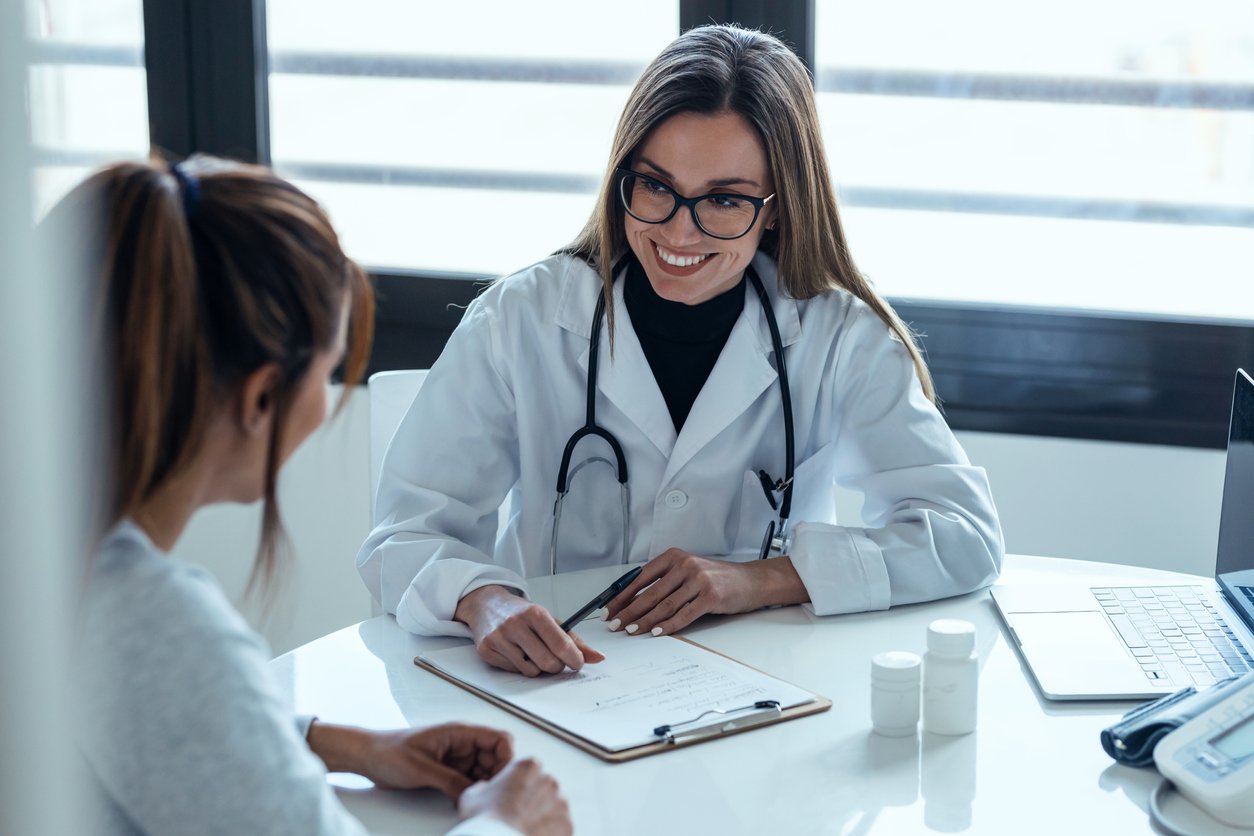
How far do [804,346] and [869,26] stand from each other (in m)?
0.90

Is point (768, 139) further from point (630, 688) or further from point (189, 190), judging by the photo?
point (189, 190)

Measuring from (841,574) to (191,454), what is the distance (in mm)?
837

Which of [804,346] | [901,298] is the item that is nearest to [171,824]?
[804,346]

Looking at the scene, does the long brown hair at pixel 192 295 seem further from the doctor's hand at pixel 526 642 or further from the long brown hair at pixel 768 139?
the long brown hair at pixel 768 139

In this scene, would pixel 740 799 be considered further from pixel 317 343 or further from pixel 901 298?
pixel 901 298

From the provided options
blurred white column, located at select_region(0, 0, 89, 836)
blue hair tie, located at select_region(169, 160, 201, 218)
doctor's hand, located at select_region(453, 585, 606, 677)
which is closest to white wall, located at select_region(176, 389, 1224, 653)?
doctor's hand, located at select_region(453, 585, 606, 677)

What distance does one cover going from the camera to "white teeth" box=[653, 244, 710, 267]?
5.31 feet

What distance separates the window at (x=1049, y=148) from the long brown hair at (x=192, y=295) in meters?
1.69

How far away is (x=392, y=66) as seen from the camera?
2.58 m

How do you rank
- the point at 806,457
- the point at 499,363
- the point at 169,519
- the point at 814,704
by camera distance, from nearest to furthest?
the point at 169,519 → the point at 814,704 → the point at 499,363 → the point at 806,457

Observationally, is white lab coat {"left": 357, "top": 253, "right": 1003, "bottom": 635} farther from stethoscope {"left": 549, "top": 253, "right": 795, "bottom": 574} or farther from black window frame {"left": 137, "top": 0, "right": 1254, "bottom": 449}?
black window frame {"left": 137, "top": 0, "right": 1254, "bottom": 449}

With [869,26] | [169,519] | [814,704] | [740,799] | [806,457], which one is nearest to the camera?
[169,519]

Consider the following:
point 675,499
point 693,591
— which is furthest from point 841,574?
point 675,499

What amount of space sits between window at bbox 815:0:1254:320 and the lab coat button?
0.93 meters
